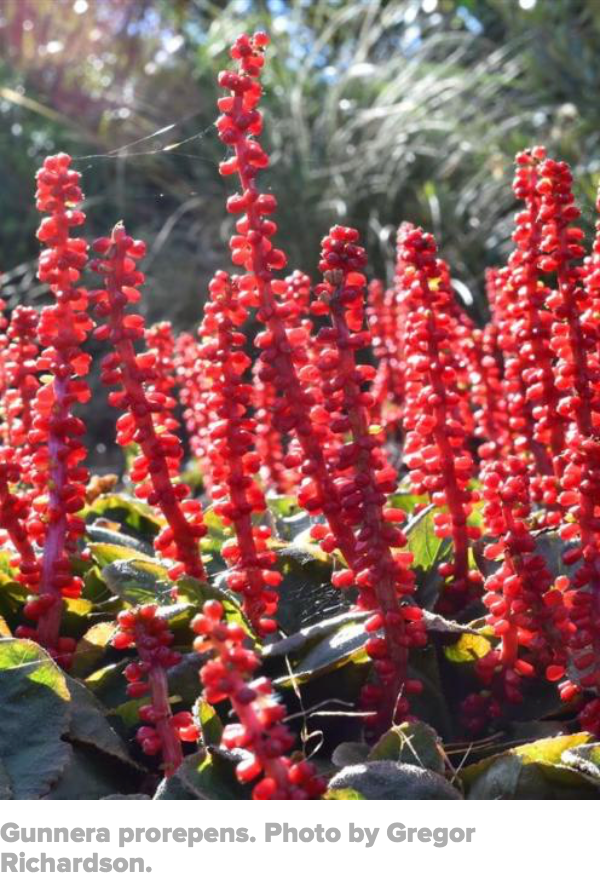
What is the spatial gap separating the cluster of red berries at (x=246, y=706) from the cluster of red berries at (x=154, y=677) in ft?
0.74

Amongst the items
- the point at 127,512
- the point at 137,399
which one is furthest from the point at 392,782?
the point at 127,512

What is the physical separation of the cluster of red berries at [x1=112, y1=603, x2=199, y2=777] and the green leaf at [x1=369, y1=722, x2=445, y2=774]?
198 millimetres

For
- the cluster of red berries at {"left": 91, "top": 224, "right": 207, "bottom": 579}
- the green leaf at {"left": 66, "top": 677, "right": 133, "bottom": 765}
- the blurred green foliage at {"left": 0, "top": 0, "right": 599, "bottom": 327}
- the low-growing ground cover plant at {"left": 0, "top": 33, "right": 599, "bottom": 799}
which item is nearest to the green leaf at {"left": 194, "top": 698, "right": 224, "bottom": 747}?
the low-growing ground cover plant at {"left": 0, "top": 33, "right": 599, "bottom": 799}

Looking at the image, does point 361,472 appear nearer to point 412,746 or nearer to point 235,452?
point 235,452

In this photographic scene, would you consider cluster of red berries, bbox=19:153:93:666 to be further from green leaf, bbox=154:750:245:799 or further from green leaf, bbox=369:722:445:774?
green leaf, bbox=369:722:445:774

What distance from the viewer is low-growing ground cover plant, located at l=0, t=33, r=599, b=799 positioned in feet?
4.17

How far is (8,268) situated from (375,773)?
20.3 ft

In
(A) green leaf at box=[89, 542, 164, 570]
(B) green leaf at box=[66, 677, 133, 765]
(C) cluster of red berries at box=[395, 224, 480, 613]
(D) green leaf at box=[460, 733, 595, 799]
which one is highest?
(C) cluster of red berries at box=[395, 224, 480, 613]

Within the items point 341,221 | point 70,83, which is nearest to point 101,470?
point 341,221

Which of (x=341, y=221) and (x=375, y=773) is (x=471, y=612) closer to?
(x=375, y=773)

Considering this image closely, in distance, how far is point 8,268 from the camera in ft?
22.8

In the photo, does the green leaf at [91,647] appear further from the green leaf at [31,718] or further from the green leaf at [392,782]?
the green leaf at [392,782]

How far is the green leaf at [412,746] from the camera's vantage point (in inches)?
48.6

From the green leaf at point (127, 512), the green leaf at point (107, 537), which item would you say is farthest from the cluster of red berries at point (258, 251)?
the green leaf at point (127, 512)
